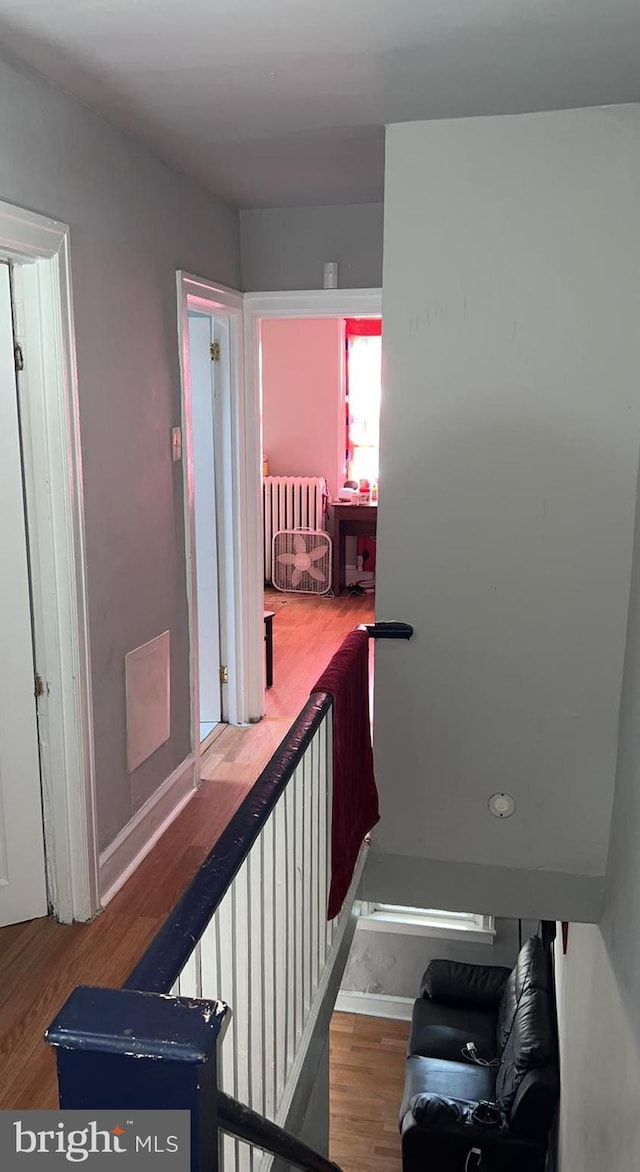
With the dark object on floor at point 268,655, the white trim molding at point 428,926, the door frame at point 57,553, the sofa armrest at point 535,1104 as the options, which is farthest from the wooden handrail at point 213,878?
the white trim molding at point 428,926

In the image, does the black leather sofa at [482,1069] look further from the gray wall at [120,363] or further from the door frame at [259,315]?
the door frame at [259,315]

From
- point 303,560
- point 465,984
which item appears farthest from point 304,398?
point 465,984

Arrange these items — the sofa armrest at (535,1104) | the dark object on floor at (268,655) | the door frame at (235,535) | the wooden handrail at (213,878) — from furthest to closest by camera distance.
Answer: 1. the dark object on floor at (268,655)
2. the sofa armrest at (535,1104)
3. the door frame at (235,535)
4. the wooden handrail at (213,878)

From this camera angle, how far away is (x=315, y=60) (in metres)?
2.30

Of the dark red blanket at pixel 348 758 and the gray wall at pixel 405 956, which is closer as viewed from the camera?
the dark red blanket at pixel 348 758

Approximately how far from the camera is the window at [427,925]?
6340mm

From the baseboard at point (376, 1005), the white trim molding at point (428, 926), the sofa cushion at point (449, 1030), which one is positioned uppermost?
the white trim molding at point (428, 926)

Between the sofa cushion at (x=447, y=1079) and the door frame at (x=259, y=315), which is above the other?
the door frame at (x=259, y=315)

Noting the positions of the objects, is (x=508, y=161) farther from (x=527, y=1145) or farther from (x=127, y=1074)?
(x=527, y=1145)

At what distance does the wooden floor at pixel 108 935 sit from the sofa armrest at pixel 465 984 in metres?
2.43

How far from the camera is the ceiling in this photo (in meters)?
2.00

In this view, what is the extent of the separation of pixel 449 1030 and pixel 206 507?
3.79 m

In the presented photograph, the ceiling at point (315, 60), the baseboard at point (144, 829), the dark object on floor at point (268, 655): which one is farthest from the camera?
the dark object on floor at point (268, 655)

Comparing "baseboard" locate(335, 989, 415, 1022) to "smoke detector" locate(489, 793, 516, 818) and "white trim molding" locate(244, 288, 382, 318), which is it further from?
"white trim molding" locate(244, 288, 382, 318)
